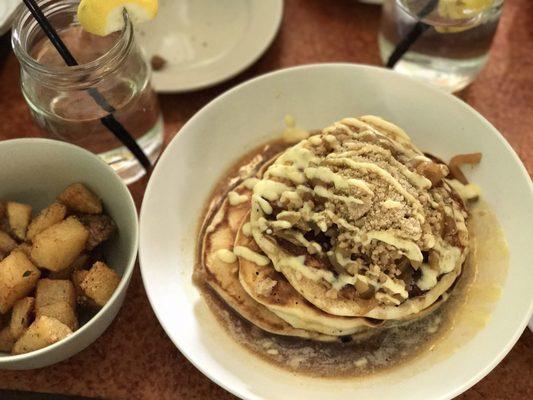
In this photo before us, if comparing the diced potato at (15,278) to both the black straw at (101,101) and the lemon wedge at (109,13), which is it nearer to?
the black straw at (101,101)

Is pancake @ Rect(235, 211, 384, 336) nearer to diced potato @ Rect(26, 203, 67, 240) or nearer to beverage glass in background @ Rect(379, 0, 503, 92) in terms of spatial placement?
diced potato @ Rect(26, 203, 67, 240)

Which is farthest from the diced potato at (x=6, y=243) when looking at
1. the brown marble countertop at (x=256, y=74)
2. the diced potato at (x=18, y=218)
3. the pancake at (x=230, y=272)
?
the pancake at (x=230, y=272)

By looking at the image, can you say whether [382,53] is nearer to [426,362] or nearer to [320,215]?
[320,215]

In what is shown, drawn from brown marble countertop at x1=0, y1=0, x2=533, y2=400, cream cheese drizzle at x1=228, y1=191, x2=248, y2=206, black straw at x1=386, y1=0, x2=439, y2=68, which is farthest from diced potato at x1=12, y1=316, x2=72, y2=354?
black straw at x1=386, y1=0, x2=439, y2=68

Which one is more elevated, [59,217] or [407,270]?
[59,217]

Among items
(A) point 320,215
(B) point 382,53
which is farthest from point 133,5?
(B) point 382,53

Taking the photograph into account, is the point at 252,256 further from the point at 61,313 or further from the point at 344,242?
the point at 61,313
